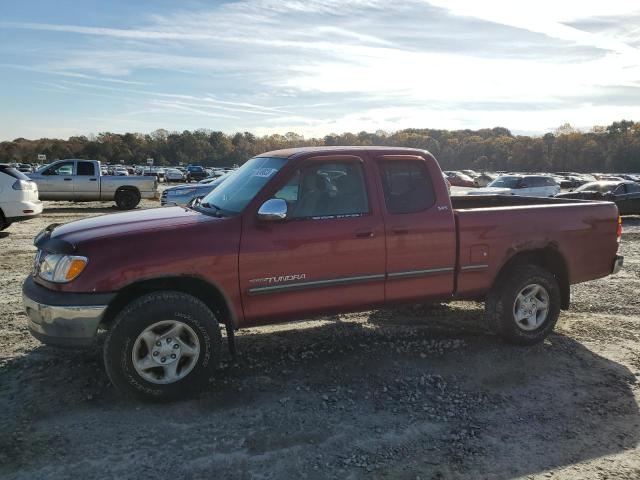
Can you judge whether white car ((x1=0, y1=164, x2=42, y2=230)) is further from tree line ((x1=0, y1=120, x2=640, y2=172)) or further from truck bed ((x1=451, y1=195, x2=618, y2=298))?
tree line ((x1=0, y1=120, x2=640, y2=172))

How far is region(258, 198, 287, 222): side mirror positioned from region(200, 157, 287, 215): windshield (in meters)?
0.26

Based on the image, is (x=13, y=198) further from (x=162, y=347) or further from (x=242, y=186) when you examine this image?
(x=162, y=347)

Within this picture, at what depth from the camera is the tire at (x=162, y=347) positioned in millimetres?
3885

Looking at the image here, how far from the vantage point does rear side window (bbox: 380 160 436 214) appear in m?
4.88

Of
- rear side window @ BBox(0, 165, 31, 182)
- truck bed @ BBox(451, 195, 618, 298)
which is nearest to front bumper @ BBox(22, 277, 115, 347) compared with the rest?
truck bed @ BBox(451, 195, 618, 298)

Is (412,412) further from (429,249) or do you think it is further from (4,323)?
(4,323)

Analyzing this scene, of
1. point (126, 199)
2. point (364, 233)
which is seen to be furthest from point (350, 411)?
point (126, 199)

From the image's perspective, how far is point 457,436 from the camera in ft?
12.0

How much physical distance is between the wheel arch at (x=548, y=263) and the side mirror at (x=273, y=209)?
2.49m

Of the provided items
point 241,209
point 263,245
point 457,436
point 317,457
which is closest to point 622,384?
point 457,436

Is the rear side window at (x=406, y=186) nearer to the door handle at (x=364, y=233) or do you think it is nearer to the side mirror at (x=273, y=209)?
the door handle at (x=364, y=233)

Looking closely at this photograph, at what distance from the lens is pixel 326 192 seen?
4.66 m

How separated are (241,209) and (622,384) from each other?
3632 mm

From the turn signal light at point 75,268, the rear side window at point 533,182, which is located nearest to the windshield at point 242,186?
the turn signal light at point 75,268
